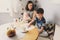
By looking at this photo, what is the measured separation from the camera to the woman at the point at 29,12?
8.01 feet

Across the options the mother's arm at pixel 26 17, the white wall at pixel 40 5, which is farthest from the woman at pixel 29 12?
the white wall at pixel 40 5

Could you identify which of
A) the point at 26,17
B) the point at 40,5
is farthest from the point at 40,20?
the point at 40,5

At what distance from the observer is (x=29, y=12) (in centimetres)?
251

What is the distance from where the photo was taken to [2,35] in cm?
182

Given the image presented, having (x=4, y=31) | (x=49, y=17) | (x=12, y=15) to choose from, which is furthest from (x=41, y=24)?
(x=12, y=15)

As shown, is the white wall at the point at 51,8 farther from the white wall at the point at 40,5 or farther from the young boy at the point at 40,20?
the young boy at the point at 40,20

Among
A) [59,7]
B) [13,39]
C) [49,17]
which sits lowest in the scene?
[13,39]

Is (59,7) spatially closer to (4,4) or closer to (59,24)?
(59,24)

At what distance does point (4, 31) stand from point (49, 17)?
975mm

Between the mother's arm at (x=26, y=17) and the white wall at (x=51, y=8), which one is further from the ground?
the white wall at (x=51, y=8)

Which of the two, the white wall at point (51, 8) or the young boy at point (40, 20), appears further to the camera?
the white wall at point (51, 8)

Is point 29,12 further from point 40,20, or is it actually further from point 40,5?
point 40,20

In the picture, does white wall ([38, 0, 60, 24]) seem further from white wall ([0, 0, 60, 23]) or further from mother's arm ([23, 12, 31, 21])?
mother's arm ([23, 12, 31, 21])

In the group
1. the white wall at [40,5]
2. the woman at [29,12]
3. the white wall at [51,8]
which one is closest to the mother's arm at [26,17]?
the woman at [29,12]
